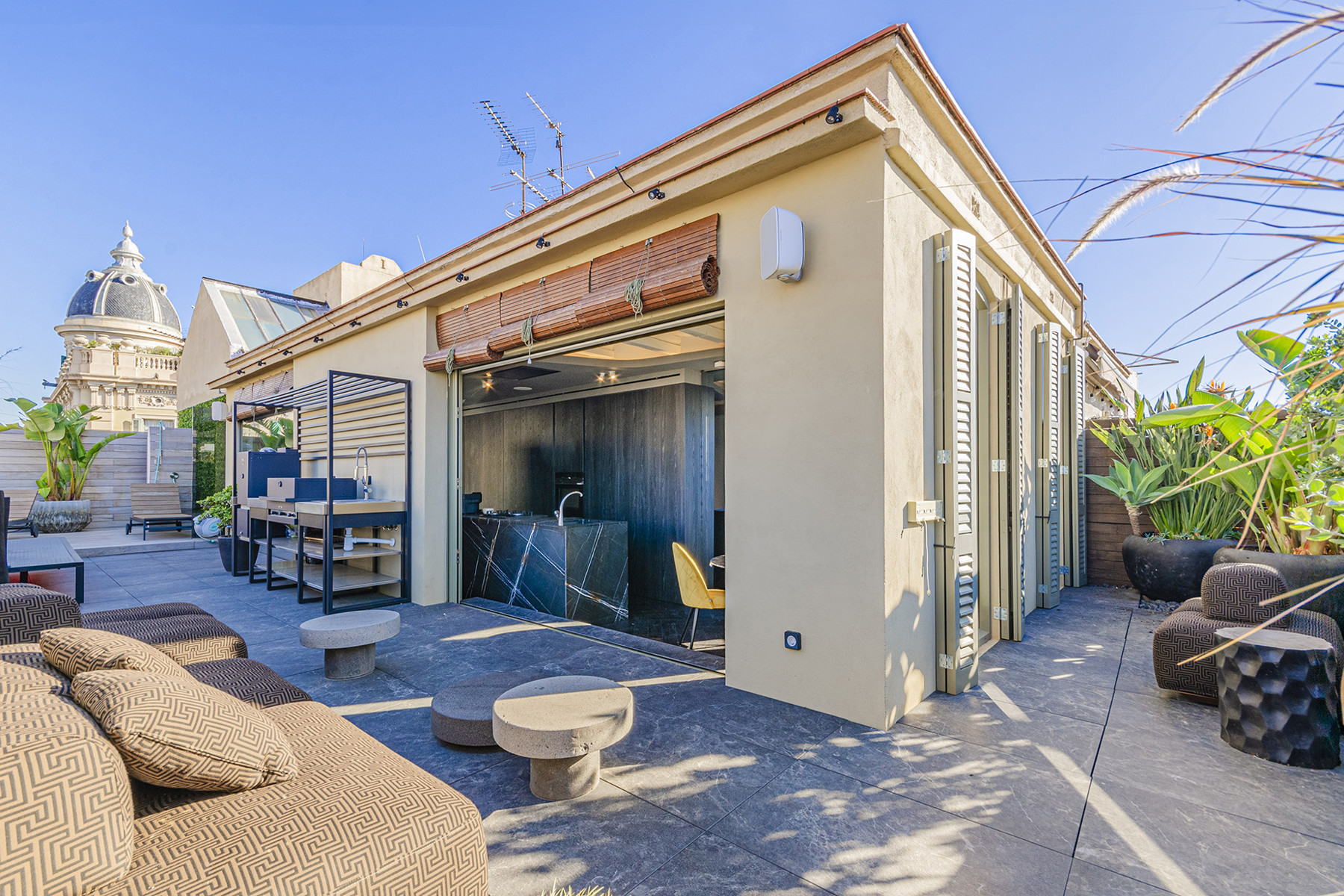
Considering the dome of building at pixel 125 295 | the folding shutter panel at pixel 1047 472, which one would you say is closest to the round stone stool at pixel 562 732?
the folding shutter panel at pixel 1047 472

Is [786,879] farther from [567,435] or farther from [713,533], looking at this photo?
[567,435]

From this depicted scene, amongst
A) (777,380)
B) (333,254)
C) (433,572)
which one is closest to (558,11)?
(777,380)

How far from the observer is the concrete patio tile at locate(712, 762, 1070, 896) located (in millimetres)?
1805

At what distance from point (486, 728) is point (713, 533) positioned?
4.55 m

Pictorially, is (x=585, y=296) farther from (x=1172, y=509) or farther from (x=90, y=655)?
(x=1172, y=509)

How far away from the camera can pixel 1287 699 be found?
97.0 inches

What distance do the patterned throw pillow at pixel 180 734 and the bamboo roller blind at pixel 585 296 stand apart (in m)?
2.86

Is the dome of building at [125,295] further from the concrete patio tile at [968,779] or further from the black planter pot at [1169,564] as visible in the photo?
the black planter pot at [1169,564]

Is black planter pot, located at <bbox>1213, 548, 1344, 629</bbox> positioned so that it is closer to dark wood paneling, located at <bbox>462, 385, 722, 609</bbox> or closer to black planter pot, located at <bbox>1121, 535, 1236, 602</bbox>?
black planter pot, located at <bbox>1121, 535, 1236, 602</bbox>

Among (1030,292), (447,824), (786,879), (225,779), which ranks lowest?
(786,879)

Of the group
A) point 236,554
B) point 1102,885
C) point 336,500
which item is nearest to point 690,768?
point 1102,885

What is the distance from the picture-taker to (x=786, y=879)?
1.82m

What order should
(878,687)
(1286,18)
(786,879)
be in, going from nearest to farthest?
(1286,18)
(786,879)
(878,687)

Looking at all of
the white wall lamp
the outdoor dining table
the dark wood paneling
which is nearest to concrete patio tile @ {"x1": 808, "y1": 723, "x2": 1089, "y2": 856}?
the white wall lamp
